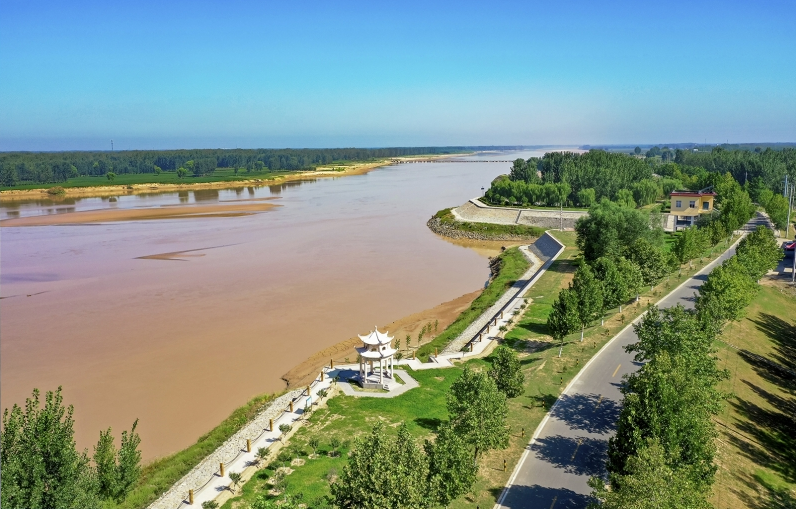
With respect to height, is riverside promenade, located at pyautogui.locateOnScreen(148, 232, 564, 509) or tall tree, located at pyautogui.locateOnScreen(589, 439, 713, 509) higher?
tall tree, located at pyautogui.locateOnScreen(589, 439, 713, 509)

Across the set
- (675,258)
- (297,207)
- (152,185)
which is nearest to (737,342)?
(675,258)

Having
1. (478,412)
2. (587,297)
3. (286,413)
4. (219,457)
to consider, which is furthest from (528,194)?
(219,457)

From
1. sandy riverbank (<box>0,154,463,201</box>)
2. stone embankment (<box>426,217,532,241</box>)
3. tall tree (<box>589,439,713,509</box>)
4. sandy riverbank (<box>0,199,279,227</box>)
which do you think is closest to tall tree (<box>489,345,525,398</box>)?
tall tree (<box>589,439,713,509</box>)

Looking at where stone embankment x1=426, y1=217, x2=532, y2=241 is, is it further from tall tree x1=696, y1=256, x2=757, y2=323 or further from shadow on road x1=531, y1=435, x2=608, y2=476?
shadow on road x1=531, y1=435, x2=608, y2=476

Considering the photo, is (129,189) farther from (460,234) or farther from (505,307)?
(505,307)

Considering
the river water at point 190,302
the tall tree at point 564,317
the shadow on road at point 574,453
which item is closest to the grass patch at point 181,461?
the river water at point 190,302

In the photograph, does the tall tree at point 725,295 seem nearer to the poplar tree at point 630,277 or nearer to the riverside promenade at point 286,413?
the poplar tree at point 630,277

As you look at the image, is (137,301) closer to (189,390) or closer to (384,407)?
(189,390)
